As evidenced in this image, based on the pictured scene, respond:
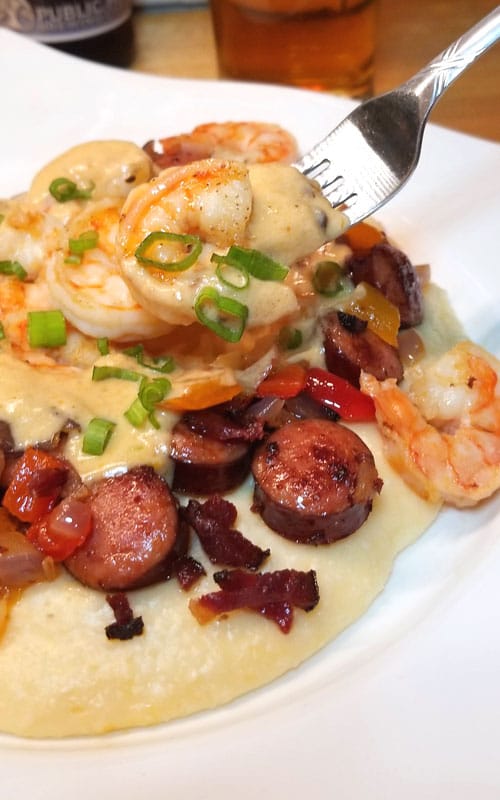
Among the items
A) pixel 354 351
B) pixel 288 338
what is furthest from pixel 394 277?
pixel 288 338

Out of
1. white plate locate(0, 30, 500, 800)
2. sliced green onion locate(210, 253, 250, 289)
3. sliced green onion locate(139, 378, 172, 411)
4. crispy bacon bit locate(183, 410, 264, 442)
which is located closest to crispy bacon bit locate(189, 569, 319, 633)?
white plate locate(0, 30, 500, 800)

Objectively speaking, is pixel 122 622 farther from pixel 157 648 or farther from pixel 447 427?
pixel 447 427

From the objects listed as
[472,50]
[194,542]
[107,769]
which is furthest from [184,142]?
[107,769]

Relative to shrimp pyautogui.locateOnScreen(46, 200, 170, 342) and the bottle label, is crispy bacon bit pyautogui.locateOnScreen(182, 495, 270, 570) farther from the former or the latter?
the bottle label

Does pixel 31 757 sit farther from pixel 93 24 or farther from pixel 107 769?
pixel 93 24

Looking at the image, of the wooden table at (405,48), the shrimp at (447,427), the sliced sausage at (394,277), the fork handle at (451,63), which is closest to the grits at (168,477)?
the shrimp at (447,427)

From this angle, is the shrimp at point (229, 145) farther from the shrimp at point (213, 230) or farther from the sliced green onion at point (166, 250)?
the sliced green onion at point (166, 250)

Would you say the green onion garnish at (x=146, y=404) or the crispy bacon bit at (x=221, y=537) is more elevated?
the green onion garnish at (x=146, y=404)
